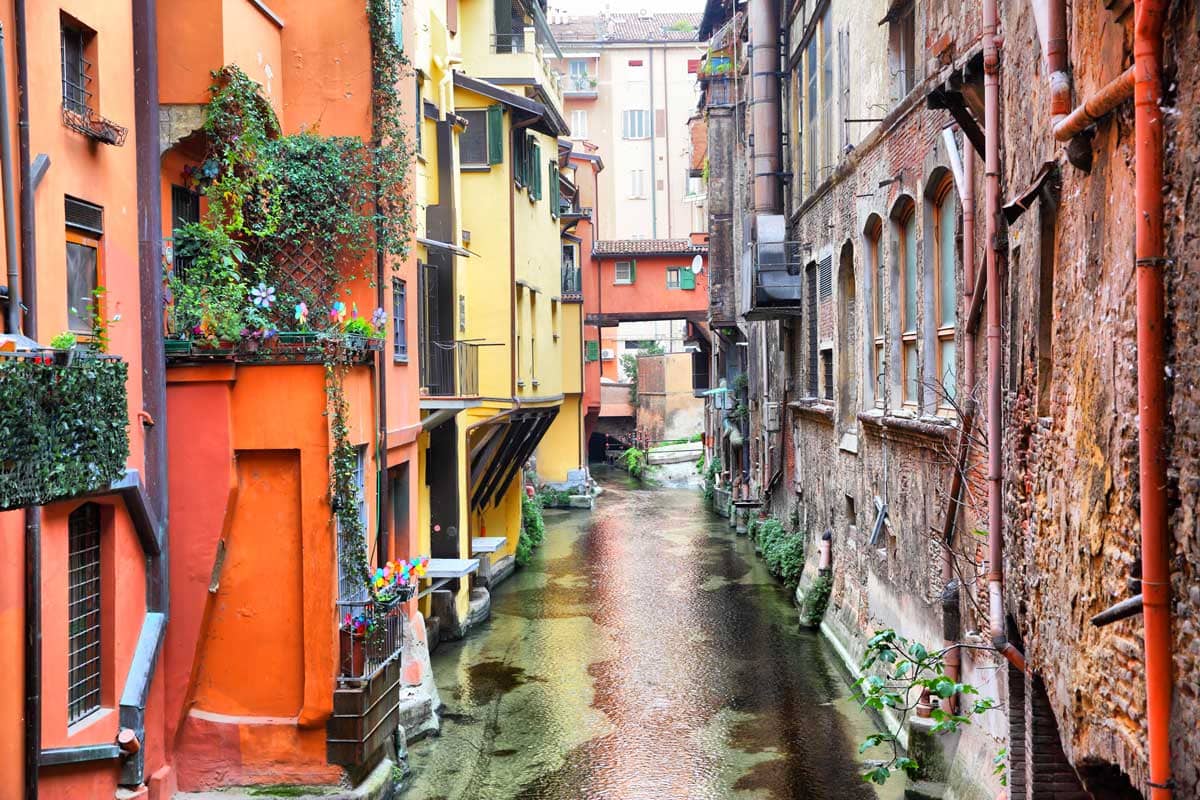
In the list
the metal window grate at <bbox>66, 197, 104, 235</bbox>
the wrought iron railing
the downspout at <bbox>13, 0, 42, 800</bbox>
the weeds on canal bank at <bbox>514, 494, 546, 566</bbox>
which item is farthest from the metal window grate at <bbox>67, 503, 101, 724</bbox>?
the weeds on canal bank at <bbox>514, 494, 546, 566</bbox>

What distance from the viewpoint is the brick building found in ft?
13.2

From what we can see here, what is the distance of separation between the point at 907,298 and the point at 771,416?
1280cm

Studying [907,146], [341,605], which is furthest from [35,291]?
[907,146]

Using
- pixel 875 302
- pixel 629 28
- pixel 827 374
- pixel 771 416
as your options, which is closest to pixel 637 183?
pixel 629 28

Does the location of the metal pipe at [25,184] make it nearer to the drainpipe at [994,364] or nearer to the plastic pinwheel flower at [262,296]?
the plastic pinwheel flower at [262,296]

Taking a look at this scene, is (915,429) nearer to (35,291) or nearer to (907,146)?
(907,146)

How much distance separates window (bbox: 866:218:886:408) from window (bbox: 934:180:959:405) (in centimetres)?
271

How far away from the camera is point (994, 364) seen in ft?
25.1

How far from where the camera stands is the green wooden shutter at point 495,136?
2212 centimetres

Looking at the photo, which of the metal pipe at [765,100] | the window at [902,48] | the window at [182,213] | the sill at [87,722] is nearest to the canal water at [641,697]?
the sill at [87,722]

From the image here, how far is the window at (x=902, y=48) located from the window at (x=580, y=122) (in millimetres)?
50329

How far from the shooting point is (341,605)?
1120 cm

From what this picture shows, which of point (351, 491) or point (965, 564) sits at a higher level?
point (351, 491)

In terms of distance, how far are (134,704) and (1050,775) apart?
6.99 metres
